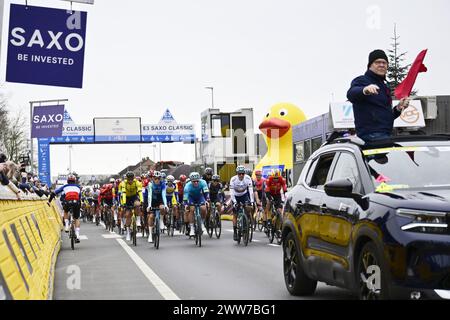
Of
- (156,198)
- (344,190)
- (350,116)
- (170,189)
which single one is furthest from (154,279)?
(350,116)

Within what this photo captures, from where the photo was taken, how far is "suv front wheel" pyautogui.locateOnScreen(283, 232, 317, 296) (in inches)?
348

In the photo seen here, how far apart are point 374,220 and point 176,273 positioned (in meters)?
6.70

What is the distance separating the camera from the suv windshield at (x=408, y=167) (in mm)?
6938

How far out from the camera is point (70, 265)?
15.3m

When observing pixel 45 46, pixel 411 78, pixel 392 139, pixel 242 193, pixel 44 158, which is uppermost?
pixel 45 46

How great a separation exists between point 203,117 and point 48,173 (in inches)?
576

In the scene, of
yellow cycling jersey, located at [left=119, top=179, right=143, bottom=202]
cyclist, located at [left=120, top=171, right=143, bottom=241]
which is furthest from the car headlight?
yellow cycling jersey, located at [left=119, top=179, right=143, bottom=202]

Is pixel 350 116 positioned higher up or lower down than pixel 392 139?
higher up

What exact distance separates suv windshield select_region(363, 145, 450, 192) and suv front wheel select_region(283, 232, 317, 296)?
1.84m

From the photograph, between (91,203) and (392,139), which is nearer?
(392,139)

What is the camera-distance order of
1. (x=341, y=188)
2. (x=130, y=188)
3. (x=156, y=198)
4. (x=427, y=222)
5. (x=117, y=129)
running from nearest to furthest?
(x=427, y=222) < (x=341, y=188) < (x=156, y=198) < (x=130, y=188) < (x=117, y=129)

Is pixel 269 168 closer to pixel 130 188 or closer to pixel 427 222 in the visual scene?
pixel 130 188

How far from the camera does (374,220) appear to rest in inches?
255

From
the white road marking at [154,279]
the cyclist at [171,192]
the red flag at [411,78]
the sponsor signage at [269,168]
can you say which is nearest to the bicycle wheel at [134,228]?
the white road marking at [154,279]
